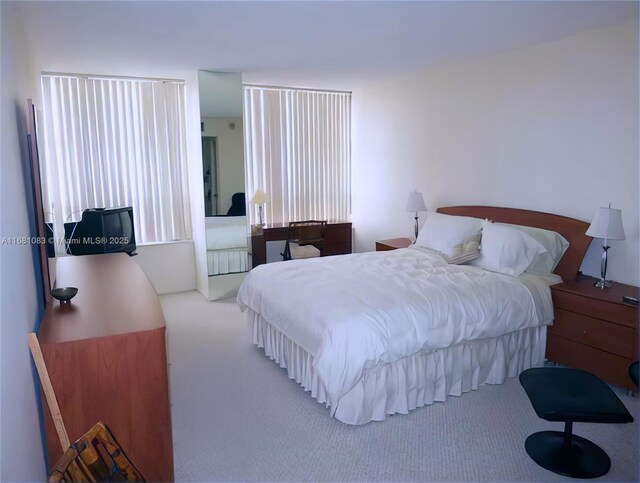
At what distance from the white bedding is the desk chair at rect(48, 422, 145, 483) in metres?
3.62

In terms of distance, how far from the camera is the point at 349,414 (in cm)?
278

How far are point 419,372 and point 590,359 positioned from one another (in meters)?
1.29

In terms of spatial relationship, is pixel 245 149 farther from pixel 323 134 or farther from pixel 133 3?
pixel 133 3

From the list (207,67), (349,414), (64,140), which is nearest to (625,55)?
(349,414)

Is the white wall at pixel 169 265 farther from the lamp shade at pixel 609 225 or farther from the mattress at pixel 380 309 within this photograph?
the lamp shade at pixel 609 225

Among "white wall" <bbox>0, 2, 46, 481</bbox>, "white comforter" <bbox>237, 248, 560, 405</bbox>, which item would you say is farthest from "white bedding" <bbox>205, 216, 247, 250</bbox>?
"white wall" <bbox>0, 2, 46, 481</bbox>

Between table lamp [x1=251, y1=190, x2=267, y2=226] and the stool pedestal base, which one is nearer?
the stool pedestal base

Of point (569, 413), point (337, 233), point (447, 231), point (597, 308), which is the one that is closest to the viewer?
point (569, 413)

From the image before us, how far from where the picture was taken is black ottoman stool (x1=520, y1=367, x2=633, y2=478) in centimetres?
223

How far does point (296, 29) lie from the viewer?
3373 millimetres

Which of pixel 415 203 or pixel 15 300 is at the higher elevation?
pixel 415 203

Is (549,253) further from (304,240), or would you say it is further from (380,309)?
(304,240)

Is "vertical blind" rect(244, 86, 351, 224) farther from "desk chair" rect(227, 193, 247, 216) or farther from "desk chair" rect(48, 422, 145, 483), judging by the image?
"desk chair" rect(48, 422, 145, 483)

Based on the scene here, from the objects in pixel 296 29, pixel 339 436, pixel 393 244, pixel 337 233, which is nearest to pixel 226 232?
pixel 337 233
